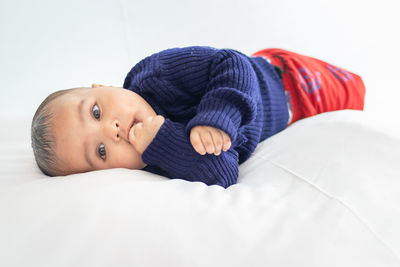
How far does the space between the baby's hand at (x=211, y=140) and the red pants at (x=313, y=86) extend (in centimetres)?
58

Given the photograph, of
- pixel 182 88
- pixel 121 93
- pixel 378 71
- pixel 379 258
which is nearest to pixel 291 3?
pixel 378 71

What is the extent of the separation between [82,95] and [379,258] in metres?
0.68

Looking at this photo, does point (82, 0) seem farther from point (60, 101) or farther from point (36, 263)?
point (36, 263)

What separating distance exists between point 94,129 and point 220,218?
404mm

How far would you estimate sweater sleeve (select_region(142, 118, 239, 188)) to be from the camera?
0.64 metres

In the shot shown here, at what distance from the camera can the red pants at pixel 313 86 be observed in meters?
1.08

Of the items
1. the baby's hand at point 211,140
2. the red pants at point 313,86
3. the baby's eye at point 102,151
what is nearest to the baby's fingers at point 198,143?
the baby's hand at point 211,140

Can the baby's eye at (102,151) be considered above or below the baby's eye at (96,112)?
below

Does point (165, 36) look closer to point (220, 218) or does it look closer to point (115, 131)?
point (115, 131)

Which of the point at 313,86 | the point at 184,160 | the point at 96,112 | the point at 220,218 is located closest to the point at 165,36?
the point at 313,86

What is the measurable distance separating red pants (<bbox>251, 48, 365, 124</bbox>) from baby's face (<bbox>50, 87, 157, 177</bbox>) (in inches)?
24.3

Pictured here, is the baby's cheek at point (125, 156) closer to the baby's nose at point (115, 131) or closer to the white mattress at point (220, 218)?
the baby's nose at point (115, 131)

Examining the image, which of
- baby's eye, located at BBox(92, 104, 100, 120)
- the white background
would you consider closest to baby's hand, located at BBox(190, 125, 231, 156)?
baby's eye, located at BBox(92, 104, 100, 120)

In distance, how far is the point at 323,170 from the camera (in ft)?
1.76
